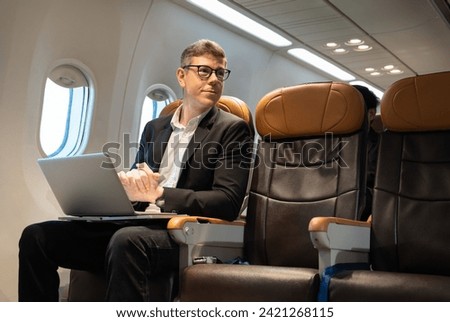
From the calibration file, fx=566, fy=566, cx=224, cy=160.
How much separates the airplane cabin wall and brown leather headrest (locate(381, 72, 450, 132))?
8.03 feet

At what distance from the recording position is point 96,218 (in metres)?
2.53

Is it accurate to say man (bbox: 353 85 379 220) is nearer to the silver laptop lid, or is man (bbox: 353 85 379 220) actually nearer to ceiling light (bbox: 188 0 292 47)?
the silver laptop lid

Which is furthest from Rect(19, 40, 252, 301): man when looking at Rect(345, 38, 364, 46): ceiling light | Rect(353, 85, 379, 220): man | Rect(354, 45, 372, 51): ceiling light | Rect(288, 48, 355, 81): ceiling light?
Rect(288, 48, 355, 81): ceiling light

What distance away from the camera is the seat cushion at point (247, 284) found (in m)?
2.08

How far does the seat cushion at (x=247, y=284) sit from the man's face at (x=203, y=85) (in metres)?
1.01

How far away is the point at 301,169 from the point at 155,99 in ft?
8.16

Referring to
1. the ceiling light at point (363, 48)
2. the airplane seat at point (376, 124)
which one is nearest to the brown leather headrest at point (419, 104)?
the airplane seat at point (376, 124)

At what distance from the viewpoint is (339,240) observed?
228 cm

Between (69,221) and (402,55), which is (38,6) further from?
(402,55)

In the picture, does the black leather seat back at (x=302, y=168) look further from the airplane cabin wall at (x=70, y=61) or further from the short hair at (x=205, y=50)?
the airplane cabin wall at (x=70, y=61)

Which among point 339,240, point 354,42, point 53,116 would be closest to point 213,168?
point 339,240

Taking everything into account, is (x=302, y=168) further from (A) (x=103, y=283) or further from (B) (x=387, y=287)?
(A) (x=103, y=283)
